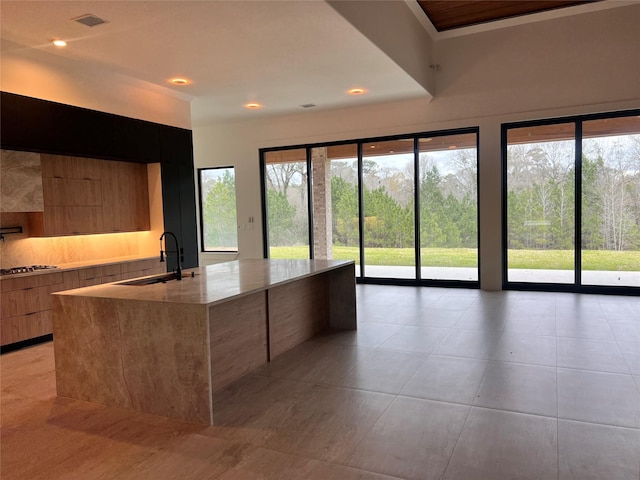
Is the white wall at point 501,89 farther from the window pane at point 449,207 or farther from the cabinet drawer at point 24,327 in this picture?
the cabinet drawer at point 24,327

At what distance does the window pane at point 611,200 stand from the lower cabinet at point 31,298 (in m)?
6.74

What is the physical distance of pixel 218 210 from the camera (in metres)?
9.32

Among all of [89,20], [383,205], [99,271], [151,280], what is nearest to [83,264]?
[99,271]

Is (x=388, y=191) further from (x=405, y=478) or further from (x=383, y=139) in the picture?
(x=405, y=478)

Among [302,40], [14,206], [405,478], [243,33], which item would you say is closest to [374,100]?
[302,40]

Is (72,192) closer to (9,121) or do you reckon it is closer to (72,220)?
(72,220)

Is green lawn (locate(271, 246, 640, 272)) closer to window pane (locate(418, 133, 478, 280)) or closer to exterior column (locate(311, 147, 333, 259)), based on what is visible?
window pane (locate(418, 133, 478, 280))

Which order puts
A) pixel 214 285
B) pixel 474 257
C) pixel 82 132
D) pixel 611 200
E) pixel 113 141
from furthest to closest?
pixel 474 257 → pixel 611 200 → pixel 113 141 → pixel 82 132 → pixel 214 285

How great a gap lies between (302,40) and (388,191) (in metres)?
3.84

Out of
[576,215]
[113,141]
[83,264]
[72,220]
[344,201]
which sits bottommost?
[83,264]

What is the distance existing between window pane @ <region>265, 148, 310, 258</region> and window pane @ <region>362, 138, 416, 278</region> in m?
1.24

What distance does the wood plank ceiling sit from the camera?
5988 millimetres

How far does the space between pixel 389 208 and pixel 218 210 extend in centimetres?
356

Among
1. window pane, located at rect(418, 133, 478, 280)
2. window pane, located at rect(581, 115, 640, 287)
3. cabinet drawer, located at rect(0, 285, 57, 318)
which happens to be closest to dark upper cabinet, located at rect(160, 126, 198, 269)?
cabinet drawer, located at rect(0, 285, 57, 318)
